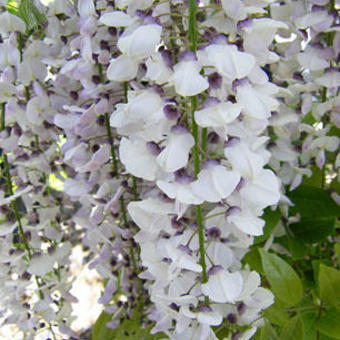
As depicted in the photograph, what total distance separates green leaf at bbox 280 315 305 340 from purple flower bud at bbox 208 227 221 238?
6.6 inches

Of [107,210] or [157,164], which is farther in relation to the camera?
[107,210]

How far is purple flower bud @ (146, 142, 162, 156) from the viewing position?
2.08 feet

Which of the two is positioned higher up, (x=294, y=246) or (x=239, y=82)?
(x=239, y=82)

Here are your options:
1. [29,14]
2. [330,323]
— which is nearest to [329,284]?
[330,323]

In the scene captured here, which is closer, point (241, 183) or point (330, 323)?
point (241, 183)

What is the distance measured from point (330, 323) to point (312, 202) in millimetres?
316

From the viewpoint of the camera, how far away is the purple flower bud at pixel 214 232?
0.73 meters

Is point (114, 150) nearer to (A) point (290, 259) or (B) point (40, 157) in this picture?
(B) point (40, 157)

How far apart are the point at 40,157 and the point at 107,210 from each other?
0.19 metres

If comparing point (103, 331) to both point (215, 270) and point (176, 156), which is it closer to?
point (215, 270)

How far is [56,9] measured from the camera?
917 millimetres

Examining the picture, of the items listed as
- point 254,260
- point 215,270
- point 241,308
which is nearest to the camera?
point 215,270

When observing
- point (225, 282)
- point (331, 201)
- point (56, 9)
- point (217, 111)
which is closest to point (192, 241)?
point (225, 282)

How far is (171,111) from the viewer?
0.61 metres
